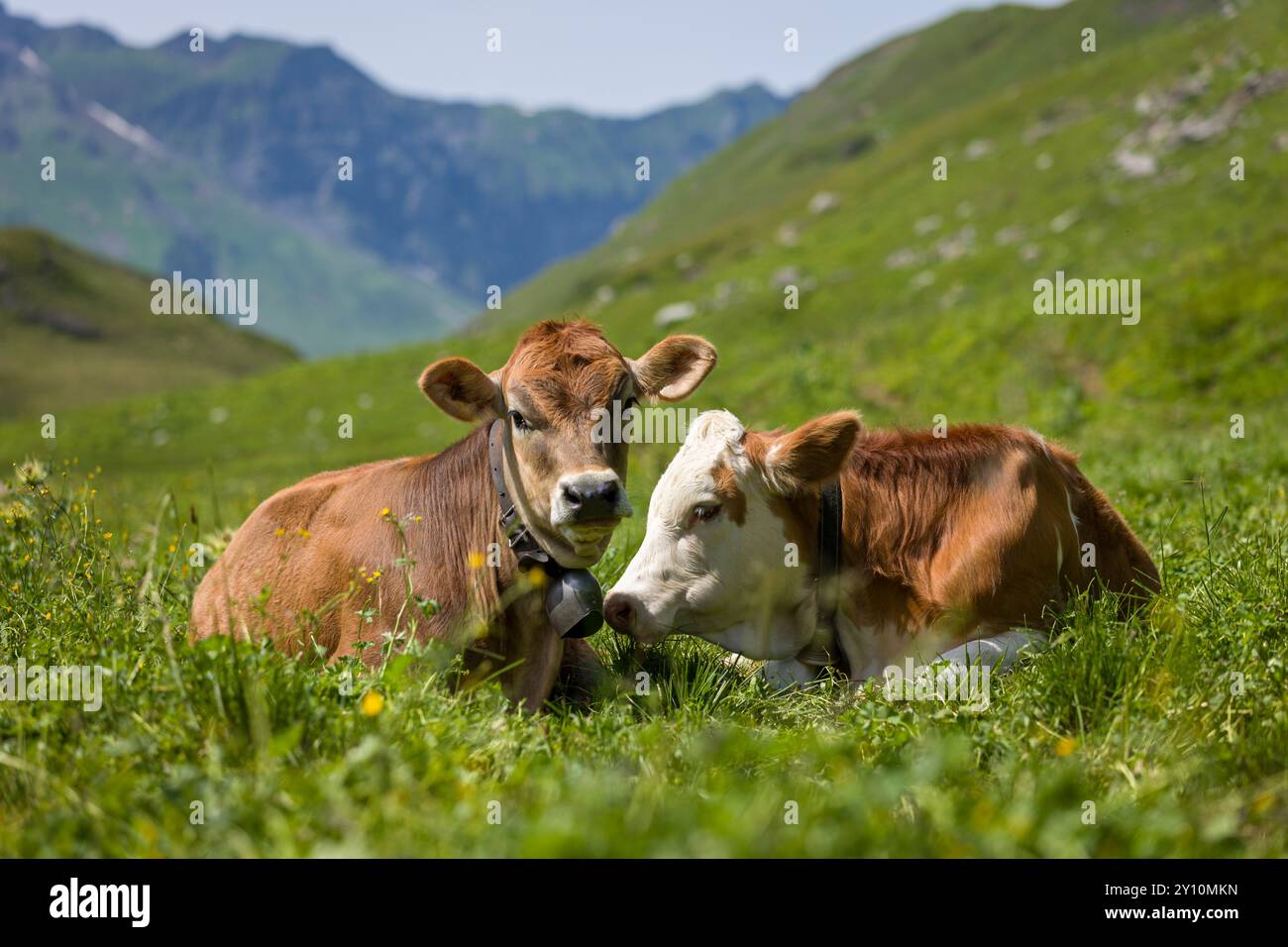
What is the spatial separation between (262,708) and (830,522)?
10.3 feet

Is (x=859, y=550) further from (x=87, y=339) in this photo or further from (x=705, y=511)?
(x=87, y=339)

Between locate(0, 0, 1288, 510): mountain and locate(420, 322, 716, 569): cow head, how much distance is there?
2.93m

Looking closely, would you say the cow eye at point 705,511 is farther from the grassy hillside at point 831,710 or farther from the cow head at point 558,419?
the grassy hillside at point 831,710

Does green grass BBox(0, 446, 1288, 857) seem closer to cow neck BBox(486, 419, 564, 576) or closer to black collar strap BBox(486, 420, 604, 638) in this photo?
black collar strap BBox(486, 420, 604, 638)

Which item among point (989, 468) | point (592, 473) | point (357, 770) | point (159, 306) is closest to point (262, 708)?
point (357, 770)

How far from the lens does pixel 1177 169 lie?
133 feet

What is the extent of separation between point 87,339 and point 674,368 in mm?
134607

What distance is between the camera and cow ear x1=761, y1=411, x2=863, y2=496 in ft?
18.4

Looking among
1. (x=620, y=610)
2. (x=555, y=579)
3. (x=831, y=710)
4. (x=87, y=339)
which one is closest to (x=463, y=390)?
(x=555, y=579)

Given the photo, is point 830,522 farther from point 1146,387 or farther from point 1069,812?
point 1146,387

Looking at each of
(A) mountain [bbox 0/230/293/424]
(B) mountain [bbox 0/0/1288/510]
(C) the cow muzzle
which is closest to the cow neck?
(C) the cow muzzle

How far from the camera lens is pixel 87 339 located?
407 feet

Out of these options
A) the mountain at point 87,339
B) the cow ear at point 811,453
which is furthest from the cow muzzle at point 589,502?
the mountain at point 87,339
